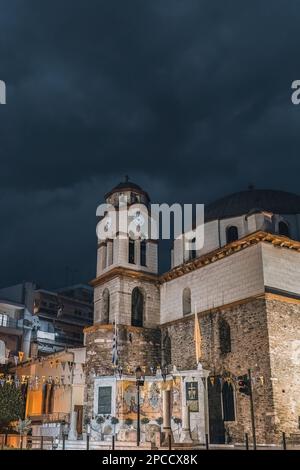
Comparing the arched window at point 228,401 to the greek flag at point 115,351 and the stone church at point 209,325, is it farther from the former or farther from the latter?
the greek flag at point 115,351

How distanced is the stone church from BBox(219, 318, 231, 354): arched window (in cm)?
6

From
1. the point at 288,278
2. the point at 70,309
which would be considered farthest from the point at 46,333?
the point at 288,278

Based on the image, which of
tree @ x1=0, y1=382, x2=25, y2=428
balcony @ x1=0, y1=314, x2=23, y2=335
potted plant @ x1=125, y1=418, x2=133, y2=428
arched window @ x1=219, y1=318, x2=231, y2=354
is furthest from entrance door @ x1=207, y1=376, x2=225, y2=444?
balcony @ x1=0, y1=314, x2=23, y2=335

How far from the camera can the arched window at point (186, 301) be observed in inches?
1382

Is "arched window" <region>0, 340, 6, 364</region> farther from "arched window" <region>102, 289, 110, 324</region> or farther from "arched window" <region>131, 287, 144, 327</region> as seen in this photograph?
"arched window" <region>131, 287, 144, 327</region>

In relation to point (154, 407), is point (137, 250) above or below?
above

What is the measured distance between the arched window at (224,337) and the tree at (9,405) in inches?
784

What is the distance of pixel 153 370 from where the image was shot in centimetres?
3450

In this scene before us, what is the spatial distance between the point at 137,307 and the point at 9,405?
14.0 meters

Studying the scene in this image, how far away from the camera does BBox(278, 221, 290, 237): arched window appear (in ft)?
110

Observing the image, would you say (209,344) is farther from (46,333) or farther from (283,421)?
(46,333)

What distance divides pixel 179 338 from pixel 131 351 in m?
3.38

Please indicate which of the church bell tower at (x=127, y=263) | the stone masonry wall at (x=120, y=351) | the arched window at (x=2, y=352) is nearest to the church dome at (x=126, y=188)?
the church bell tower at (x=127, y=263)
